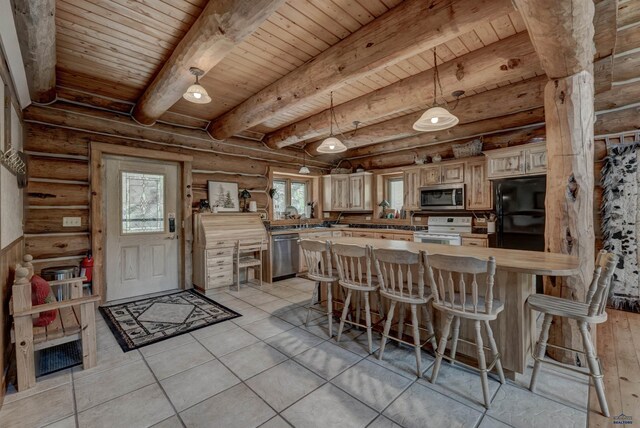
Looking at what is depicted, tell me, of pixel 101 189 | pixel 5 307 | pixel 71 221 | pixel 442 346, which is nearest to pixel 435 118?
pixel 442 346

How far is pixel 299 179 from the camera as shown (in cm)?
673

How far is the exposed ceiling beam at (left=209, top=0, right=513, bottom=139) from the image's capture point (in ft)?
6.40

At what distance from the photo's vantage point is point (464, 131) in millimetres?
4949

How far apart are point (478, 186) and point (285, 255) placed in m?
3.61

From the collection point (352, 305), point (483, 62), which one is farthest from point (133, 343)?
point (483, 62)

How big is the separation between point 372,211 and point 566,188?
13.9 feet

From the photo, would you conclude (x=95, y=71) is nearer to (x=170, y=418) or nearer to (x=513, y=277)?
(x=170, y=418)

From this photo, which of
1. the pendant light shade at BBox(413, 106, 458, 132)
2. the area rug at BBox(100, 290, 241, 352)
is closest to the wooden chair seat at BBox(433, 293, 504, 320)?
the pendant light shade at BBox(413, 106, 458, 132)

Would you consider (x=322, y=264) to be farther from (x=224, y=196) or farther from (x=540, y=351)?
(x=224, y=196)

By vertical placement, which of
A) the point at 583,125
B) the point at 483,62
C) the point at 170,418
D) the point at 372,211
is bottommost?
the point at 170,418

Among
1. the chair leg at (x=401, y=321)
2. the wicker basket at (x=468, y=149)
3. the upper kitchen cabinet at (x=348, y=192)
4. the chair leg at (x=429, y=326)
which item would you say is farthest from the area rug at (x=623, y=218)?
the upper kitchen cabinet at (x=348, y=192)

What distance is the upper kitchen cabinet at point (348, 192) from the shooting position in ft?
20.9

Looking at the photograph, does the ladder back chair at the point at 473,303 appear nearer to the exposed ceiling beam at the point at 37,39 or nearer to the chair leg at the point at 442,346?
the chair leg at the point at 442,346

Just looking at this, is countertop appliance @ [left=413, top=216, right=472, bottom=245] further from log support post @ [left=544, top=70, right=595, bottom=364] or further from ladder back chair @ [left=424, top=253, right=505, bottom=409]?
ladder back chair @ [left=424, top=253, right=505, bottom=409]
